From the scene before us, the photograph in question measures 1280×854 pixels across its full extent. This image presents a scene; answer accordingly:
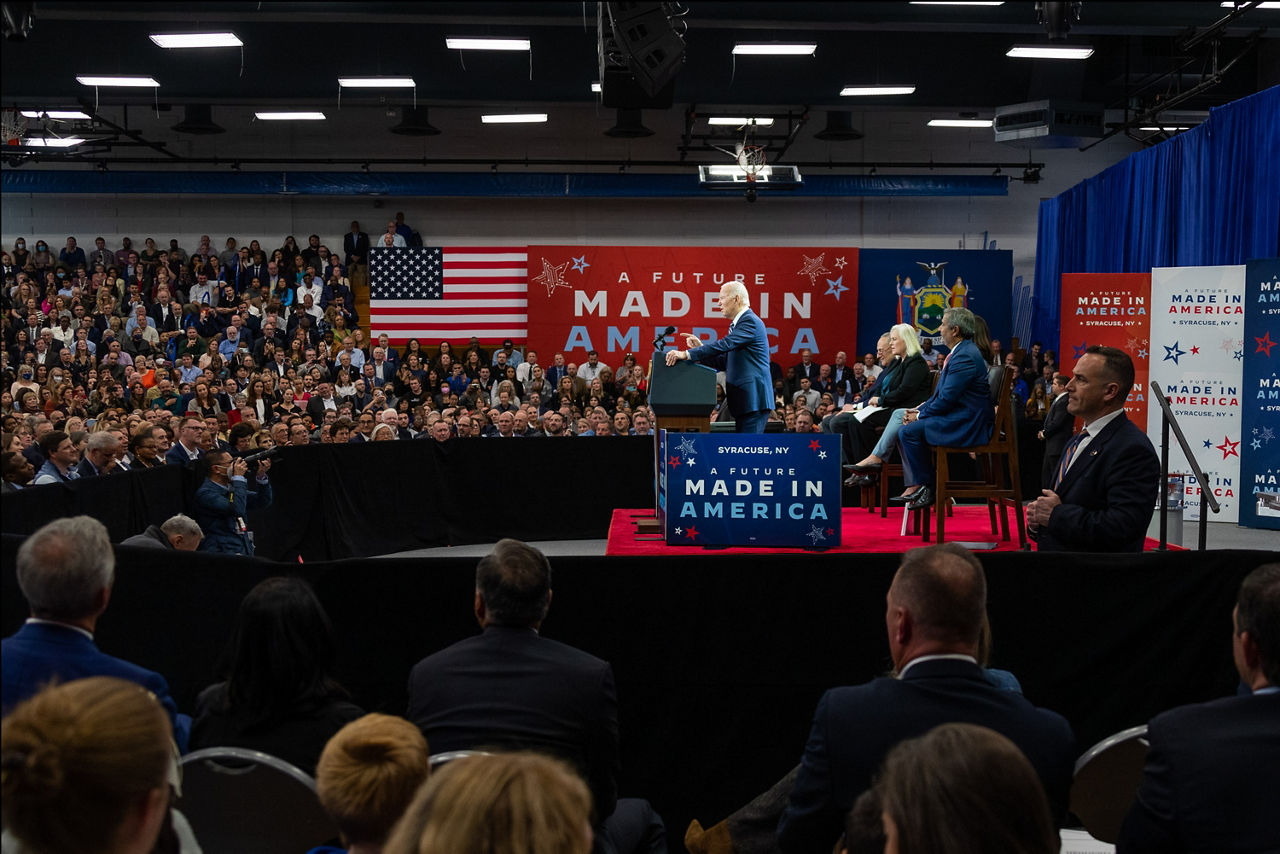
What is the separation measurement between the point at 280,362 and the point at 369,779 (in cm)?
1479

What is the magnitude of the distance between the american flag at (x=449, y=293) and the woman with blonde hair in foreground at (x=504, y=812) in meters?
17.1

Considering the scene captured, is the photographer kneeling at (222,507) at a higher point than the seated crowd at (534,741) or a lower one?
lower

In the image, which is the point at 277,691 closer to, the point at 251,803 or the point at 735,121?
the point at 251,803

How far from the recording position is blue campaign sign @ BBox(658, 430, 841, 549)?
19.7 ft

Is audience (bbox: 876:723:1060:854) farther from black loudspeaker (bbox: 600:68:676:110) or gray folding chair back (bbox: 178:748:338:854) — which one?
black loudspeaker (bbox: 600:68:676:110)

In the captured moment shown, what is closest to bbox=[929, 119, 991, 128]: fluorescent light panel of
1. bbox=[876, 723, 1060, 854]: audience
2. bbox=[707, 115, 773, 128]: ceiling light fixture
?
bbox=[707, 115, 773, 128]: ceiling light fixture

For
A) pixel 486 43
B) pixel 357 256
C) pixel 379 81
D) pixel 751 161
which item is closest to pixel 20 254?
pixel 357 256

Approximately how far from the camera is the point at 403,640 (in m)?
3.85

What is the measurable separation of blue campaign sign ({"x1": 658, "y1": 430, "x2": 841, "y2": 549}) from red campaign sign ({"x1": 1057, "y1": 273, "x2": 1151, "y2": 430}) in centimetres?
695

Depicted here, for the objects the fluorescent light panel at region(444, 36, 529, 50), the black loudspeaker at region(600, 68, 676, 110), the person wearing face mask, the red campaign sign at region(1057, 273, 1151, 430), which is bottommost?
the red campaign sign at region(1057, 273, 1151, 430)

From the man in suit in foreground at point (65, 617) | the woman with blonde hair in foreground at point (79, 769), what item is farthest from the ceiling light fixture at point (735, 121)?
the woman with blonde hair in foreground at point (79, 769)

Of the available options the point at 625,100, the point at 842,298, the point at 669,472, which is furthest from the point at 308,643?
the point at 842,298

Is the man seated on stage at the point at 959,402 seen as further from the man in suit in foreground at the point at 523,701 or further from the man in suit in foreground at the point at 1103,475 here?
the man in suit in foreground at the point at 523,701

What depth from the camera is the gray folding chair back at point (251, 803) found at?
7.52ft
